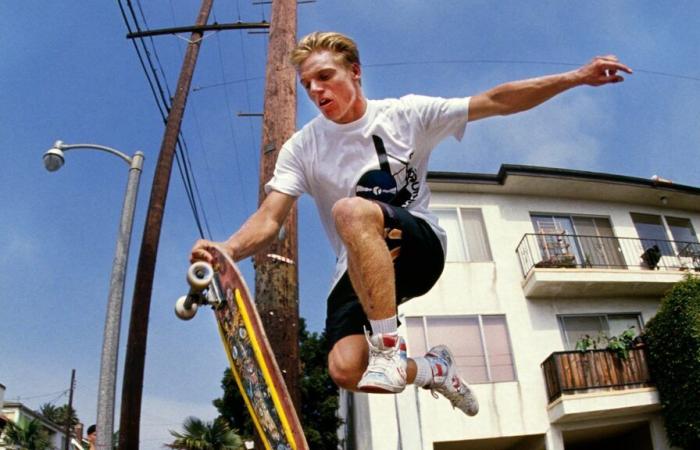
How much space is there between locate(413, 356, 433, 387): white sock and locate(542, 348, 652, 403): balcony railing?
12.3 m

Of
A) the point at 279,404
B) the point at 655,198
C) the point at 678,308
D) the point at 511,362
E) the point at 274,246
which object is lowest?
the point at 279,404

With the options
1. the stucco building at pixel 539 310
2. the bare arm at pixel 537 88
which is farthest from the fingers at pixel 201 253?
the stucco building at pixel 539 310

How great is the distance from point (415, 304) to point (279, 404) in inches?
493

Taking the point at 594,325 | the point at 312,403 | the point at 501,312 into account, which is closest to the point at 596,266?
the point at 594,325

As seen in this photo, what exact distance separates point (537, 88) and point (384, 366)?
4.54ft

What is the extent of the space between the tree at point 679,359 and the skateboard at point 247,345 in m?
14.4

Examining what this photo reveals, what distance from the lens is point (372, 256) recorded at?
2.27m

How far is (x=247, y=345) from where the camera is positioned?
7.52 ft

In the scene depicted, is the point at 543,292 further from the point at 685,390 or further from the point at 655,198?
the point at 655,198

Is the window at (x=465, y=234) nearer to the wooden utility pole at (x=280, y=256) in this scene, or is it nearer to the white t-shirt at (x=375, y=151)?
the wooden utility pole at (x=280, y=256)

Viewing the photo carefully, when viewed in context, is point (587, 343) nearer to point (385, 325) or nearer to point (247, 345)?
point (385, 325)

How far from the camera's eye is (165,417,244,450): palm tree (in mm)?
15094

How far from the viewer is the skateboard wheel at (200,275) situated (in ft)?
7.40

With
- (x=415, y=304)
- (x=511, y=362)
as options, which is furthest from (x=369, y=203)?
(x=511, y=362)
